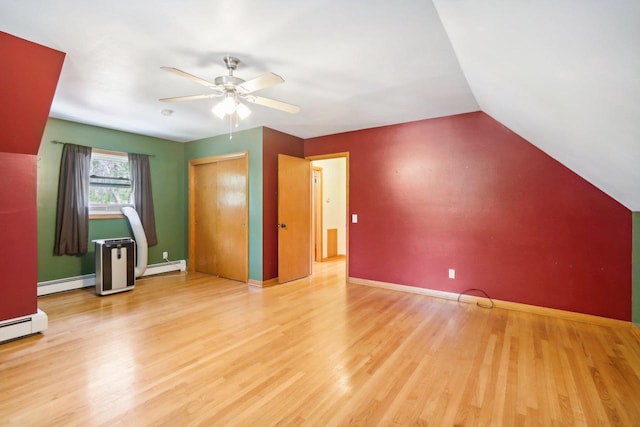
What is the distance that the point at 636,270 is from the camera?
112 inches

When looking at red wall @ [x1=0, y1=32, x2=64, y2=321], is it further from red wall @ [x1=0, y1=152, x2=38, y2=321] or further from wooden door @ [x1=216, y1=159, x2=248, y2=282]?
wooden door @ [x1=216, y1=159, x2=248, y2=282]

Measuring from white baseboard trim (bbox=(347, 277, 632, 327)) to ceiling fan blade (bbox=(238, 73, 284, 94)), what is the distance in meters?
3.22

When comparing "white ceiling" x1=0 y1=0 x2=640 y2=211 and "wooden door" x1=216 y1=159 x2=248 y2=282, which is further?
"wooden door" x1=216 y1=159 x2=248 y2=282

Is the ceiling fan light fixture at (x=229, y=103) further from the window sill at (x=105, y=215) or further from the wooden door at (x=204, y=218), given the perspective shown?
the window sill at (x=105, y=215)

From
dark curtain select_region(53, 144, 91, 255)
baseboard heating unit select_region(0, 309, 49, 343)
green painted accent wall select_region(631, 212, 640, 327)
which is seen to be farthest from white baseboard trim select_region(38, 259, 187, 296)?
green painted accent wall select_region(631, 212, 640, 327)

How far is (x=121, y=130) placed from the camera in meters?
4.70

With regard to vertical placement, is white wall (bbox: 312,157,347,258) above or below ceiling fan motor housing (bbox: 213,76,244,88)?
below

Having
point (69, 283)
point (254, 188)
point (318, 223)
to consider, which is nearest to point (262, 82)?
point (254, 188)

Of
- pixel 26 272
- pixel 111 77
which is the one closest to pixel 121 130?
pixel 111 77

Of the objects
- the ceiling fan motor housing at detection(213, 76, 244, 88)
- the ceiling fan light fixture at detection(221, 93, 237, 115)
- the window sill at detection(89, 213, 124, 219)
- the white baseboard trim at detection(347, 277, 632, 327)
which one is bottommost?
the white baseboard trim at detection(347, 277, 632, 327)

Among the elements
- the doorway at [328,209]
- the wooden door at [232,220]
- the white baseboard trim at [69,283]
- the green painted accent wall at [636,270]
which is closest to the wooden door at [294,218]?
the wooden door at [232,220]

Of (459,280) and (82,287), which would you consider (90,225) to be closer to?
(82,287)

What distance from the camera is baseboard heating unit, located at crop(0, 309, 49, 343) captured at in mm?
2533

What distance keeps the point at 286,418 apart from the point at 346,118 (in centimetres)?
340
